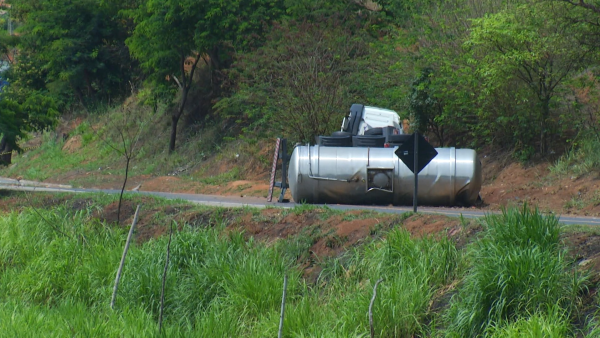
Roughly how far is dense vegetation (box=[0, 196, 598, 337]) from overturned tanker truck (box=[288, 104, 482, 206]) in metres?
3.73

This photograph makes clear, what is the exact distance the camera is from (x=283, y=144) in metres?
19.5

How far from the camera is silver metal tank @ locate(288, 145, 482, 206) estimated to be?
56.6 feet

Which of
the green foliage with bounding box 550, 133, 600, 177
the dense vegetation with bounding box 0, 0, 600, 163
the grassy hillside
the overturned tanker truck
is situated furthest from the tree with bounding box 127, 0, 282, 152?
the green foliage with bounding box 550, 133, 600, 177

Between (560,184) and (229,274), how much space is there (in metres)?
11.6

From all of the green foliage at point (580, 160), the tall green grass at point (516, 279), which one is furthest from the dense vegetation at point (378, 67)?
the tall green grass at point (516, 279)

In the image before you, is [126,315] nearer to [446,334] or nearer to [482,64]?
[446,334]

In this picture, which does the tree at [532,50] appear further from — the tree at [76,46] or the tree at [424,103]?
the tree at [76,46]

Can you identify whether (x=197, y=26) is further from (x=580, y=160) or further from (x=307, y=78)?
(x=580, y=160)

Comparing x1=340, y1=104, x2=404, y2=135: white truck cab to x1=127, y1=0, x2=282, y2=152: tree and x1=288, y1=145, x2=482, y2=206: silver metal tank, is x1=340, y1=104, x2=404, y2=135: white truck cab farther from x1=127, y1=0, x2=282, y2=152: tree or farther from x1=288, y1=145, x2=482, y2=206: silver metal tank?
x1=127, y1=0, x2=282, y2=152: tree

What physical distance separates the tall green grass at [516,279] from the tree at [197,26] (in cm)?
2193

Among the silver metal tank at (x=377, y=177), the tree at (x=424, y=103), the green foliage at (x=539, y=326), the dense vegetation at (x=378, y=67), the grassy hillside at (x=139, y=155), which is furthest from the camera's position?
the grassy hillside at (x=139, y=155)

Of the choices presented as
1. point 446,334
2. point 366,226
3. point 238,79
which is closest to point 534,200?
point 366,226

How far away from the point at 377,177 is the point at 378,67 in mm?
10897

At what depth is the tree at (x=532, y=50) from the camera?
19.5 m
